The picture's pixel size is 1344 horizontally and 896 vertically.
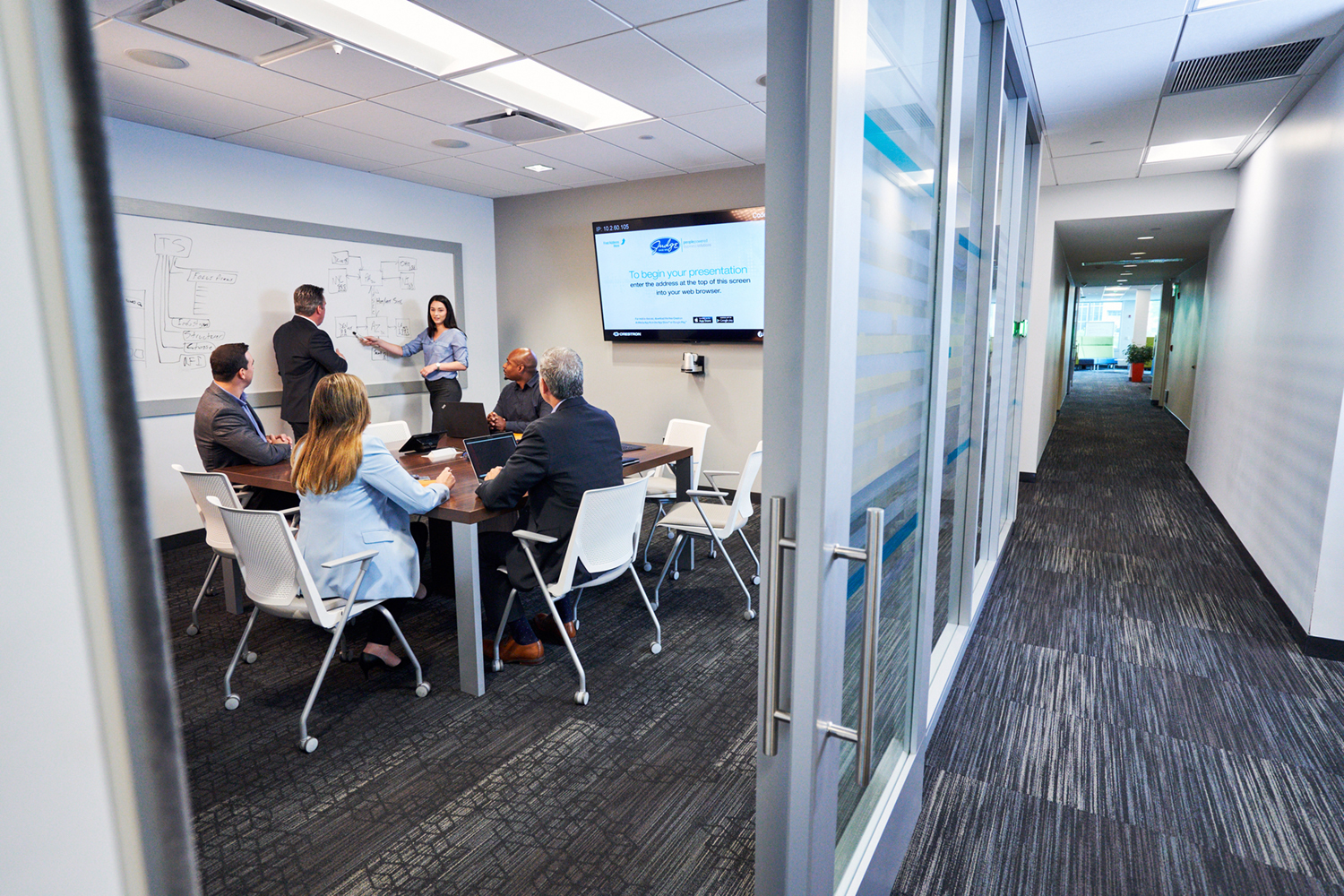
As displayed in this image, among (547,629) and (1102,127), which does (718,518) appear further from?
(1102,127)

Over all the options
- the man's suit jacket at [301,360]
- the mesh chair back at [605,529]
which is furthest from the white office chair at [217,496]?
the man's suit jacket at [301,360]

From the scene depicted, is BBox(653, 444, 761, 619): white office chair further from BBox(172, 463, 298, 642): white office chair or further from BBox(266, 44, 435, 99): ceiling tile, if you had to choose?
BBox(266, 44, 435, 99): ceiling tile

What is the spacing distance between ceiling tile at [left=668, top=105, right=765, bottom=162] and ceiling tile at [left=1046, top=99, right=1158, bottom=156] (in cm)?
170

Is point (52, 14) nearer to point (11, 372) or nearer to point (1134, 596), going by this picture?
point (11, 372)

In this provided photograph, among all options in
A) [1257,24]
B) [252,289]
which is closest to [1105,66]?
[1257,24]

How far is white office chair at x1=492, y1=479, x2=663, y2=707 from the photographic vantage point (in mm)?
2668

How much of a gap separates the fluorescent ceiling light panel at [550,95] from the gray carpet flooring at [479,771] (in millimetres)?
2684

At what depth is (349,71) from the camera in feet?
10.9

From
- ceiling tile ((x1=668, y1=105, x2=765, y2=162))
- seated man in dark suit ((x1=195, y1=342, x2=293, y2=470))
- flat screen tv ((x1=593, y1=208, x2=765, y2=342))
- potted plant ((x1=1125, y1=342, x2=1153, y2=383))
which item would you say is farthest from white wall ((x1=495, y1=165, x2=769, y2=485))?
potted plant ((x1=1125, y1=342, x2=1153, y2=383))

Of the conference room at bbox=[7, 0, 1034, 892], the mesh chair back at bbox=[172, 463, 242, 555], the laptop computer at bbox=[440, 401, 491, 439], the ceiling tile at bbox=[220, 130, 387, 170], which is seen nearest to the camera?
the conference room at bbox=[7, 0, 1034, 892]

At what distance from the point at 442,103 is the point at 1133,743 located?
416 cm

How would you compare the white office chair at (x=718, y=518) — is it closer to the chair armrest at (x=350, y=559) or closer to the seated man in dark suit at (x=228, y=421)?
the chair armrest at (x=350, y=559)

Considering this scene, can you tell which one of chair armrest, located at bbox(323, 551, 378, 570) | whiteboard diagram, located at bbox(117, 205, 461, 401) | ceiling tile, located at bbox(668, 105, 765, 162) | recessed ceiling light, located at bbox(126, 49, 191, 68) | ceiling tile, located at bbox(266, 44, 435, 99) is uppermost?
ceiling tile, located at bbox(668, 105, 765, 162)

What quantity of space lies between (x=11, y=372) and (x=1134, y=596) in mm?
4426
